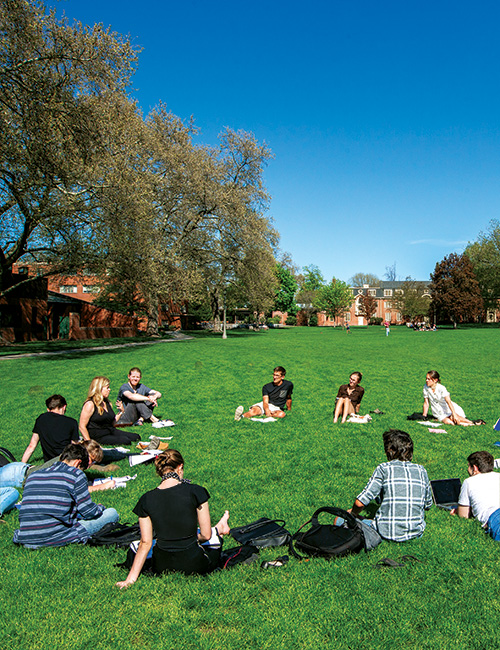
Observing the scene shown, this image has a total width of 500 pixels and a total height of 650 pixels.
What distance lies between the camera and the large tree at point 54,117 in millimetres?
20656

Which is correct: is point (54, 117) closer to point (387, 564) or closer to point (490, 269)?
point (387, 564)

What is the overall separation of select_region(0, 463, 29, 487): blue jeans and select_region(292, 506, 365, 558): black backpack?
4460 mm

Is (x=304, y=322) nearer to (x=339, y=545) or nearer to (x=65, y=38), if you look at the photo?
(x=65, y=38)

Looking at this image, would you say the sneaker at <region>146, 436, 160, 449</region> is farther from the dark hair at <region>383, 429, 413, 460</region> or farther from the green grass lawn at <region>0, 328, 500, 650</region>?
the dark hair at <region>383, 429, 413, 460</region>

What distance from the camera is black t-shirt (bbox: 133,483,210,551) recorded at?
4.32 m

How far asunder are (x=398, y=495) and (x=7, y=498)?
4919 millimetres

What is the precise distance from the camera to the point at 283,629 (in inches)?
144

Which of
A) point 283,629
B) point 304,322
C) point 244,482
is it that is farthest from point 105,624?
point 304,322

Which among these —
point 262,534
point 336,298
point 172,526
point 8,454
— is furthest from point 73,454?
point 336,298

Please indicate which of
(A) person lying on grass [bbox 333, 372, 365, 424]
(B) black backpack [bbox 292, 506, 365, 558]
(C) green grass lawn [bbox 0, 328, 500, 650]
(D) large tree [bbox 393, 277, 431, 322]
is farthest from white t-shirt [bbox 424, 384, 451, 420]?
(D) large tree [bbox 393, 277, 431, 322]

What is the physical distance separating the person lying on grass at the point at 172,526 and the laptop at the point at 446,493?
3.22 m

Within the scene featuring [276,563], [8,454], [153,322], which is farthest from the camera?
[153,322]

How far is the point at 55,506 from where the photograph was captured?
504 centimetres

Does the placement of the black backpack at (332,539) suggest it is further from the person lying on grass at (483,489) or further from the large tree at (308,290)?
the large tree at (308,290)
